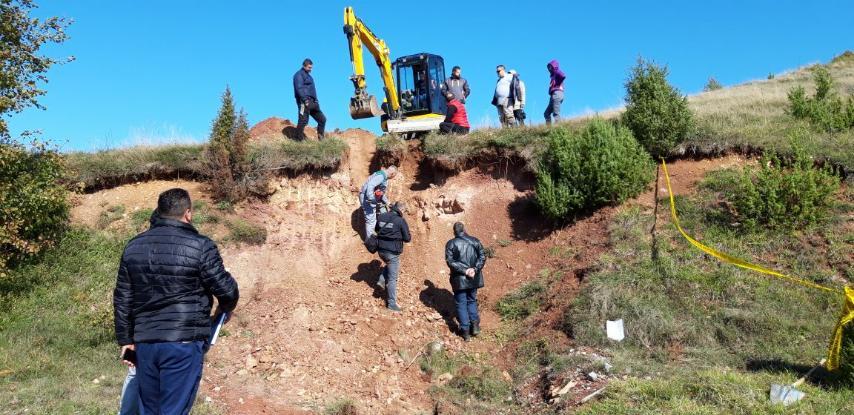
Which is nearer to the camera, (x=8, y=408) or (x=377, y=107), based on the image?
(x=8, y=408)

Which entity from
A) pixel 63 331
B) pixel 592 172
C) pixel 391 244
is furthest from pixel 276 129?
pixel 592 172

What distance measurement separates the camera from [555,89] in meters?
14.8

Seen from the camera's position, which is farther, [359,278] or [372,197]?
[372,197]

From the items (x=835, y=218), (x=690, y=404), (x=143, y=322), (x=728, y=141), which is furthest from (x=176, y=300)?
(x=728, y=141)

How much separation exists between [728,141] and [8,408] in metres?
12.5

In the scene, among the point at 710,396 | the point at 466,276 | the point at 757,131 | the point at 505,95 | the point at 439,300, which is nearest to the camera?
the point at 710,396

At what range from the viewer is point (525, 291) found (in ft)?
33.9

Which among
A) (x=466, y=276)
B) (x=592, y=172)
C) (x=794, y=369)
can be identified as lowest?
(x=794, y=369)

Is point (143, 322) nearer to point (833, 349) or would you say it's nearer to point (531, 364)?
point (531, 364)

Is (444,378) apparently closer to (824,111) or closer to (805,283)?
(805,283)

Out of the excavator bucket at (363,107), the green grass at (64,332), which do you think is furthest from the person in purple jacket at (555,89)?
the green grass at (64,332)

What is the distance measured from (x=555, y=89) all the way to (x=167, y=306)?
12411 millimetres

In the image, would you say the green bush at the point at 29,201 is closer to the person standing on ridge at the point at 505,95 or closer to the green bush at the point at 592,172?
the green bush at the point at 592,172

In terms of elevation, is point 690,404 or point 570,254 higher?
point 570,254
